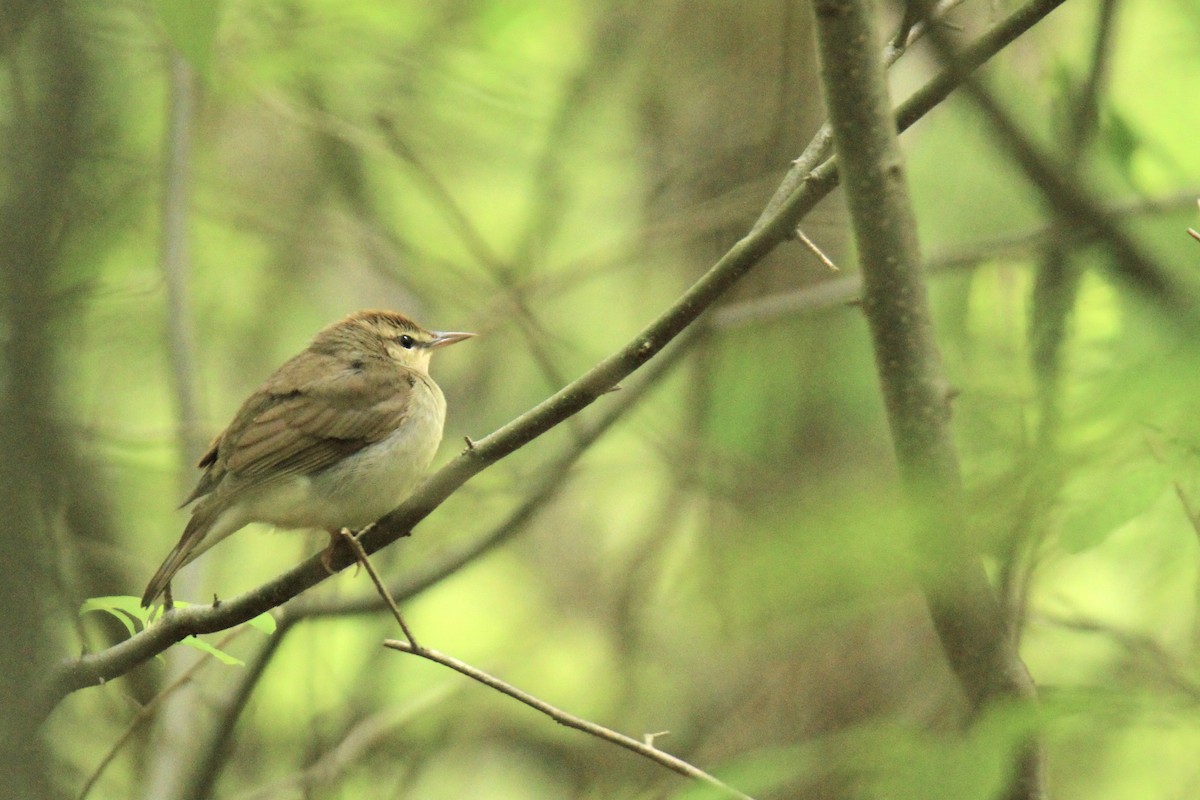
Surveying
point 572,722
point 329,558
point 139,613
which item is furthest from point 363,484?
point 572,722

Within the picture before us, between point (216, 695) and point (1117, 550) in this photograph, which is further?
point (216, 695)

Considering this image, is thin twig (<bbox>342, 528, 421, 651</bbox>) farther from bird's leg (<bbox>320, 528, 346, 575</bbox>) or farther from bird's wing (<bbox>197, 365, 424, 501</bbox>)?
bird's wing (<bbox>197, 365, 424, 501</bbox>)

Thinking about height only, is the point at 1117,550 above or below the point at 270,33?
below

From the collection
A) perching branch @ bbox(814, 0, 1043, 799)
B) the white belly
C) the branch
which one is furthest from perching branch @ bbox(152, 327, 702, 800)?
perching branch @ bbox(814, 0, 1043, 799)

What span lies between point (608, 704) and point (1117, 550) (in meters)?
4.05

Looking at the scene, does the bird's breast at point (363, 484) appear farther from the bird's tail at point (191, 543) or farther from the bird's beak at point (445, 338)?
the bird's beak at point (445, 338)

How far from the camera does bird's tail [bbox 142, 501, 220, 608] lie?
3799 mm

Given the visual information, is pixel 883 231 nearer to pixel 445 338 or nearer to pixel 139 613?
pixel 139 613

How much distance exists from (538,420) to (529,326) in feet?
9.22

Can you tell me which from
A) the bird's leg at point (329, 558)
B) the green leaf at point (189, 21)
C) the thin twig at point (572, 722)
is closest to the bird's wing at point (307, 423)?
the bird's leg at point (329, 558)

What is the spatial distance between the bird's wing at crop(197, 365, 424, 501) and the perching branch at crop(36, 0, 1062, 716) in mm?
1362

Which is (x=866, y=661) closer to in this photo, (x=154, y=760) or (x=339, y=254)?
(x=154, y=760)

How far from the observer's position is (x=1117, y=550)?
11.5ft

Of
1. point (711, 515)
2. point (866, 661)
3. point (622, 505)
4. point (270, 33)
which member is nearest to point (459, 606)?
point (622, 505)
